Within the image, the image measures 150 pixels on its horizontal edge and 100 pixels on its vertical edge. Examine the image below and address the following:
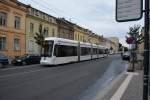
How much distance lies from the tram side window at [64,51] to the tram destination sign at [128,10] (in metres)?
26.9

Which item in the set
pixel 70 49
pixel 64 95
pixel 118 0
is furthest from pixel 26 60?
pixel 118 0

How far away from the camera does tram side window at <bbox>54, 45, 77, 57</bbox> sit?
30736 mm

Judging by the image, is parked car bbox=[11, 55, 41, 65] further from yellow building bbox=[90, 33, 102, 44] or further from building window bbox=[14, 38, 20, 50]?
yellow building bbox=[90, 33, 102, 44]

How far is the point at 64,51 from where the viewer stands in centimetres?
3281

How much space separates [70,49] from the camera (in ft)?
116

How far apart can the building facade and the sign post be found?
57.2m

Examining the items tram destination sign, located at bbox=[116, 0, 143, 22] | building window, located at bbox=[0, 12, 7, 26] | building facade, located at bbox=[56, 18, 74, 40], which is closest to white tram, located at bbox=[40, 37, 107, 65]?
building window, located at bbox=[0, 12, 7, 26]

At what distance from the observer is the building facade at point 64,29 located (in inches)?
2436

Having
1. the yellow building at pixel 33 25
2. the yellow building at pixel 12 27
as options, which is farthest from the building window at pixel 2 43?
the yellow building at pixel 33 25

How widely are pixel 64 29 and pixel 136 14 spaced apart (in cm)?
6317

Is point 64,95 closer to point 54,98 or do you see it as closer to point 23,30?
point 54,98

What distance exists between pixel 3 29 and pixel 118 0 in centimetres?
3667

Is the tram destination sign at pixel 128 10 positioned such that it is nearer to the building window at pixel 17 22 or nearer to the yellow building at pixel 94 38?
the building window at pixel 17 22

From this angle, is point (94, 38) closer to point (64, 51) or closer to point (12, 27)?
point (12, 27)
